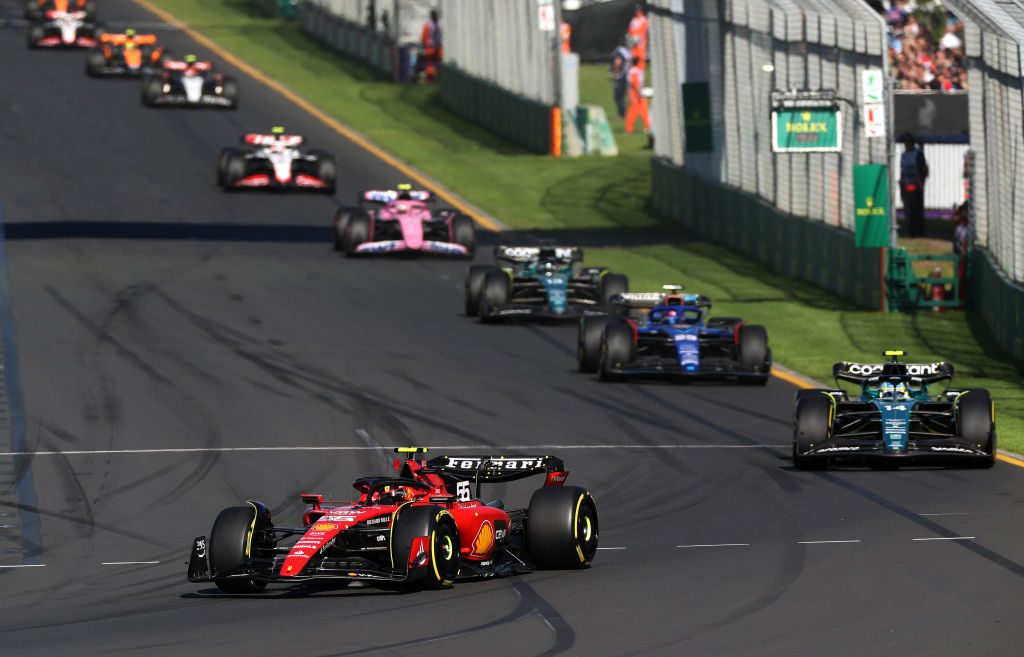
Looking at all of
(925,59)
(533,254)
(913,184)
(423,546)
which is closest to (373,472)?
(423,546)

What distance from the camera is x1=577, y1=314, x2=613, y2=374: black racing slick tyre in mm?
25656

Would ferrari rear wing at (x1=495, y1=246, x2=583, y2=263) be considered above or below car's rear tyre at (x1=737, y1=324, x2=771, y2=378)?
above

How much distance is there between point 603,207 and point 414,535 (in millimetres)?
32342

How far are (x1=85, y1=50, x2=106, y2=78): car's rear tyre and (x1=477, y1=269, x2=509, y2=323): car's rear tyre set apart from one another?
32276mm

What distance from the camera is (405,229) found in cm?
3591

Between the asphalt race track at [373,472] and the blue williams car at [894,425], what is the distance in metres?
0.31

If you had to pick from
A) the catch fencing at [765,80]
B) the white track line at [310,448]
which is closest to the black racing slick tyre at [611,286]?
the catch fencing at [765,80]

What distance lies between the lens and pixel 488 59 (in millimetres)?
56625

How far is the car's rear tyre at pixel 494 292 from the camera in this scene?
29.4m

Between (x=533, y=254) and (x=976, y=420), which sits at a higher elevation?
(x=533, y=254)

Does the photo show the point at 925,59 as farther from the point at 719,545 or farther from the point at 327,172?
the point at 719,545

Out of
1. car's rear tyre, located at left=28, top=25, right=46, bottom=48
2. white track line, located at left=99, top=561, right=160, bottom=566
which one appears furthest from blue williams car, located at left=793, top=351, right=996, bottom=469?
car's rear tyre, located at left=28, top=25, right=46, bottom=48

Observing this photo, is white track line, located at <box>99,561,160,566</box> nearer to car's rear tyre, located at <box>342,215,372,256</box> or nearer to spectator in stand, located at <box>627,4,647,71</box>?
car's rear tyre, located at <box>342,215,372,256</box>

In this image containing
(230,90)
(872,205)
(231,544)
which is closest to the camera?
(231,544)
